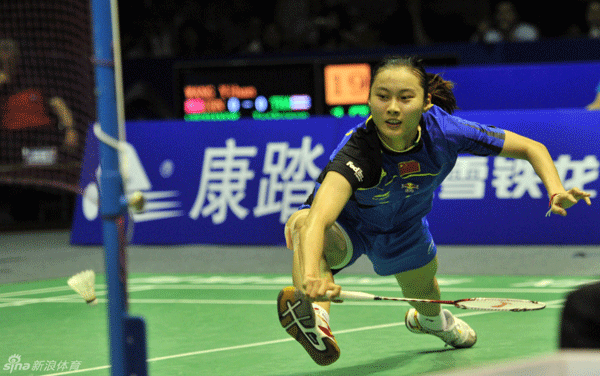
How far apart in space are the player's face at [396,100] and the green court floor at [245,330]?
1.22m

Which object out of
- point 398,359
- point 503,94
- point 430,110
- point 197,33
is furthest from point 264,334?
point 197,33

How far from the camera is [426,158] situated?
11.8ft

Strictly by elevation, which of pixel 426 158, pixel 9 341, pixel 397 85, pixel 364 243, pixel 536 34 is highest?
pixel 536 34

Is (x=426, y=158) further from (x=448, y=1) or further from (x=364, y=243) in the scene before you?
(x=448, y=1)

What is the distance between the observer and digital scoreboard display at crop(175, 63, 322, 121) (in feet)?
37.8

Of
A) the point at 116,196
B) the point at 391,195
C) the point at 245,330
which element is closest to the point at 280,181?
the point at 245,330

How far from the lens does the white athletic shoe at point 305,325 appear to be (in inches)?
131

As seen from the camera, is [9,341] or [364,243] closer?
[364,243]

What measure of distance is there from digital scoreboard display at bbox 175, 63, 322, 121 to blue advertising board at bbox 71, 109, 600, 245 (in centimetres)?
309

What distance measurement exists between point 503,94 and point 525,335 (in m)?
5.68

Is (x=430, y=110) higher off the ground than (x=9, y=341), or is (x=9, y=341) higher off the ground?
(x=430, y=110)

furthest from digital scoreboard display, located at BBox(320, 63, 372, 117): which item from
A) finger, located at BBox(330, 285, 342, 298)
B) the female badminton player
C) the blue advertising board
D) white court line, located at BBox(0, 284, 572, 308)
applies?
finger, located at BBox(330, 285, 342, 298)

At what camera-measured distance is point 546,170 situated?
11.2 ft

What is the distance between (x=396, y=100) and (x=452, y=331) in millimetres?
1418
